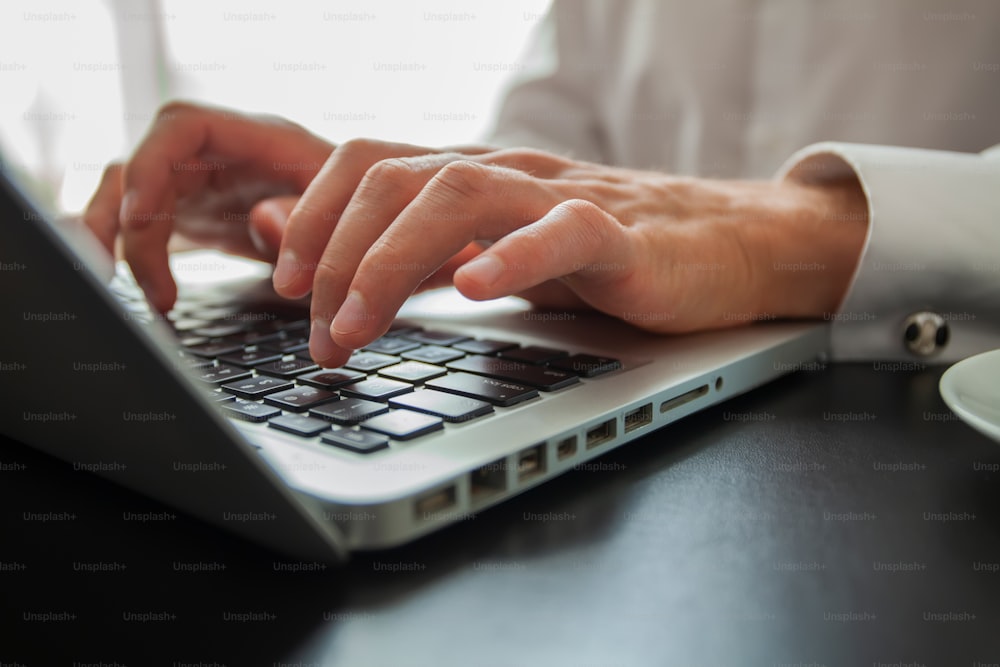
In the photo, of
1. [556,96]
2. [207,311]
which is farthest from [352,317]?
[556,96]

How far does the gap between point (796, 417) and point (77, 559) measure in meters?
0.42

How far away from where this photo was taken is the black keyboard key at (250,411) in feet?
1.36

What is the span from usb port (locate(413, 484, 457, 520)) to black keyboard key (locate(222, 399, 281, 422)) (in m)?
0.13

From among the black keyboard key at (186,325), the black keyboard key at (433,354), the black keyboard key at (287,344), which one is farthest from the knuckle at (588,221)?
the black keyboard key at (186,325)

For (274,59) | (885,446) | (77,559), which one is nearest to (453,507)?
(77,559)

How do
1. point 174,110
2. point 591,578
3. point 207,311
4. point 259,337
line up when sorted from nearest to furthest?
point 591,578 → point 259,337 → point 207,311 → point 174,110

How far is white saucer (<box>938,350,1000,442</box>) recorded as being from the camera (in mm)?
390

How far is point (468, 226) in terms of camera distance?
1.75ft

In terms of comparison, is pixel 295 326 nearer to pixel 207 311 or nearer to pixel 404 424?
pixel 207 311

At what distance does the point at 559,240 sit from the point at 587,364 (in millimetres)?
82

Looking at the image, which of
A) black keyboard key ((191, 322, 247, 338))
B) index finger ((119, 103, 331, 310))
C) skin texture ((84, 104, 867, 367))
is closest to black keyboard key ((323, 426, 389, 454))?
skin texture ((84, 104, 867, 367))

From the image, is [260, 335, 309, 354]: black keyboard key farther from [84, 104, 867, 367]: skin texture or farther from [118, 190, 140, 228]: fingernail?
[118, 190, 140, 228]: fingernail

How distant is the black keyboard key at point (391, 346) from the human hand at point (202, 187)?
0.28 m

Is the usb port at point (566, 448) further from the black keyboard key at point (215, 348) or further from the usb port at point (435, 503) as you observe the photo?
the black keyboard key at point (215, 348)
